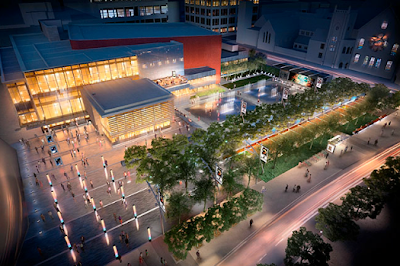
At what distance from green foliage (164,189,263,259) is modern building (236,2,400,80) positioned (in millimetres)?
77261

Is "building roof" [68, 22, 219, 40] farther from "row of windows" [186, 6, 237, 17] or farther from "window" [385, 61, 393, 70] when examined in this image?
"window" [385, 61, 393, 70]

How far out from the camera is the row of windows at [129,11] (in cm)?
10131

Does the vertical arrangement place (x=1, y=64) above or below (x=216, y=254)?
above

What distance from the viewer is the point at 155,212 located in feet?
120

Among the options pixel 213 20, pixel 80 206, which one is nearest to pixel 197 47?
pixel 80 206

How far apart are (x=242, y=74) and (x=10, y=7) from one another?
82591 millimetres

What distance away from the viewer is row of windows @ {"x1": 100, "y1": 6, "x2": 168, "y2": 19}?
10131cm

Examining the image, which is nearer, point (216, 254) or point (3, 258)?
point (3, 258)

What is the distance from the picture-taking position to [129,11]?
10462 centimetres

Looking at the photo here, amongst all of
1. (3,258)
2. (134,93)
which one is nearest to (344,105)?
(134,93)

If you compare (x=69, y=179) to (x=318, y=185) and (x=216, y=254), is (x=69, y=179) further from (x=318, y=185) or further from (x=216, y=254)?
(x=318, y=185)

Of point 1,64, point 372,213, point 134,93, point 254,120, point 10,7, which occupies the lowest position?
point 372,213

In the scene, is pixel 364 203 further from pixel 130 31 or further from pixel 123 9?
pixel 123 9

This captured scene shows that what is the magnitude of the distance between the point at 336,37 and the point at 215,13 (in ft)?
192
